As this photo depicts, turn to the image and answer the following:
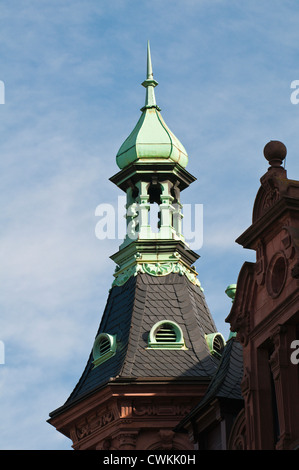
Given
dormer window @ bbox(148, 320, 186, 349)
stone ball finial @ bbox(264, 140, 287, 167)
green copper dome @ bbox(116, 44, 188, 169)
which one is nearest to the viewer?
stone ball finial @ bbox(264, 140, 287, 167)

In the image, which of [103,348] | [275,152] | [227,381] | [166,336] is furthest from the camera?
[103,348]

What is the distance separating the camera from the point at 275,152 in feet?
121

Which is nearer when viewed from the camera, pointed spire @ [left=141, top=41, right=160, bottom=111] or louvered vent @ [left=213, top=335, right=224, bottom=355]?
louvered vent @ [left=213, top=335, right=224, bottom=355]

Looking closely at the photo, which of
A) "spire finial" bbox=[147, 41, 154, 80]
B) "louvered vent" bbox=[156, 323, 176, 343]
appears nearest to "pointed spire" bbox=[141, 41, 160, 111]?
"spire finial" bbox=[147, 41, 154, 80]

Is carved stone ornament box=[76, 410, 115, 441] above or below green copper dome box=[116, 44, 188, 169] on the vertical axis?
below

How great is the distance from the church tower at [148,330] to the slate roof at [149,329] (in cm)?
3

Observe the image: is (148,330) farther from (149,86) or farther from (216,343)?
(149,86)

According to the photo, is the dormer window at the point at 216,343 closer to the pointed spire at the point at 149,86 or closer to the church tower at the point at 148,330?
the church tower at the point at 148,330

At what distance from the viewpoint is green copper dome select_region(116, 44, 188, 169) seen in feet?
181

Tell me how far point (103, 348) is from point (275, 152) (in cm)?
1523

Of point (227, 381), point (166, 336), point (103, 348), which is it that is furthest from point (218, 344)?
point (227, 381)

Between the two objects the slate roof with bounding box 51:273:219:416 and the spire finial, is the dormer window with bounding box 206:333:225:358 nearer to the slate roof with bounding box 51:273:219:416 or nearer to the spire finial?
the slate roof with bounding box 51:273:219:416

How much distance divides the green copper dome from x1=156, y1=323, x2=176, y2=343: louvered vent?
773cm

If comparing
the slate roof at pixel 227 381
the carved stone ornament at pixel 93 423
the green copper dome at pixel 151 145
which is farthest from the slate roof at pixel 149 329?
the green copper dome at pixel 151 145
